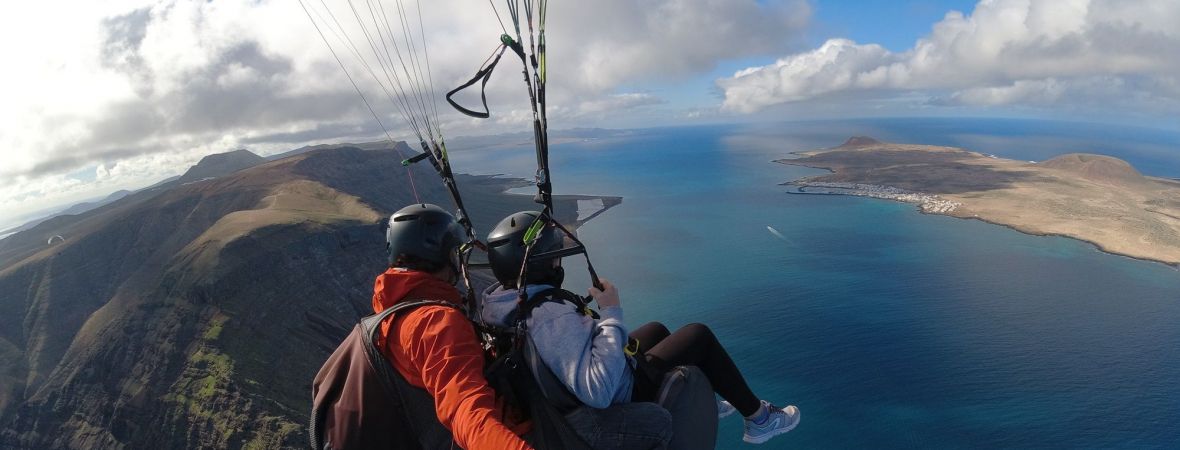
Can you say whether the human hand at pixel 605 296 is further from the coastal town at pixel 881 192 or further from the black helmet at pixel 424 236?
the coastal town at pixel 881 192

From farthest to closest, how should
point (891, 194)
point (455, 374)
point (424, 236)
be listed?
1. point (891, 194)
2. point (424, 236)
3. point (455, 374)

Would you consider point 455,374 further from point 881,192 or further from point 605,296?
point 881,192

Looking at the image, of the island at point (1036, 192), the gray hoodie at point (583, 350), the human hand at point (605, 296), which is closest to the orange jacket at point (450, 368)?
the gray hoodie at point (583, 350)

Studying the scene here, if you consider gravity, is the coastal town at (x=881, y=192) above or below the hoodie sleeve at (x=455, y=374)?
below

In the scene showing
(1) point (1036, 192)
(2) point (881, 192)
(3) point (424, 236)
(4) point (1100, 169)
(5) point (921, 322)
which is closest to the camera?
(3) point (424, 236)

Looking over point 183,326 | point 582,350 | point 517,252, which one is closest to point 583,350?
point 582,350

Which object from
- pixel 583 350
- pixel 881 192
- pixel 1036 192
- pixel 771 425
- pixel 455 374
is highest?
pixel 455 374

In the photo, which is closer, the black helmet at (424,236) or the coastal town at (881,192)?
the black helmet at (424,236)
